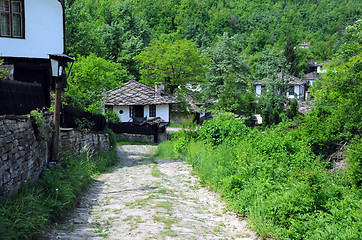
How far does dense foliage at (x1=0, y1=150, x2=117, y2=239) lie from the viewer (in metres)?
4.78

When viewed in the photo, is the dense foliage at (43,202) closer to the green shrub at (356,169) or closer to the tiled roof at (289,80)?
the green shrub at (356,169)

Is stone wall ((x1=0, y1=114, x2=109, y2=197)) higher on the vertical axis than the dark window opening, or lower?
lower

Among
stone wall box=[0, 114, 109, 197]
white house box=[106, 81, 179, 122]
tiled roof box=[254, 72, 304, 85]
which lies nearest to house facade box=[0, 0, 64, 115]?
stone wall box=[0, 114, 109, 197]

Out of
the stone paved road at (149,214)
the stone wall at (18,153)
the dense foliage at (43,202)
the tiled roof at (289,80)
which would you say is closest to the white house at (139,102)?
the tiled roof at (289,80)

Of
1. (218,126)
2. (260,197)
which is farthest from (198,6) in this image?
(260,197)

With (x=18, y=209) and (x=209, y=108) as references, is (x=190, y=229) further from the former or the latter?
(x=209, y=108)

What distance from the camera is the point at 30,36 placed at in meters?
14.9

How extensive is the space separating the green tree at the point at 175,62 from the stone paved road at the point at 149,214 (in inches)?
1088

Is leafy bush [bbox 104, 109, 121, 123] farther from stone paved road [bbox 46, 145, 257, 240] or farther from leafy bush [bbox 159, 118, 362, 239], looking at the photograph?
stone paved road [bbox 46, 145, 257, 240]

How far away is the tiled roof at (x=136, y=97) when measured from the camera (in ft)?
125

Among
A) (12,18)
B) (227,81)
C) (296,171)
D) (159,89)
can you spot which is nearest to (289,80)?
(227,81)

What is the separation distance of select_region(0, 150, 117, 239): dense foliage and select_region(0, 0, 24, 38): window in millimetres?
7340

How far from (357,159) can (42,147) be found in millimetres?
8027

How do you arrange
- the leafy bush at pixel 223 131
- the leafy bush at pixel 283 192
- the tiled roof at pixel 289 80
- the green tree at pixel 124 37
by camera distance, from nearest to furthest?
the leafy bush at pixel 283 192
the leafy bush at pixel 223 131
the green tree at pixel 124 37
the tiled roof at pixel 289 80
